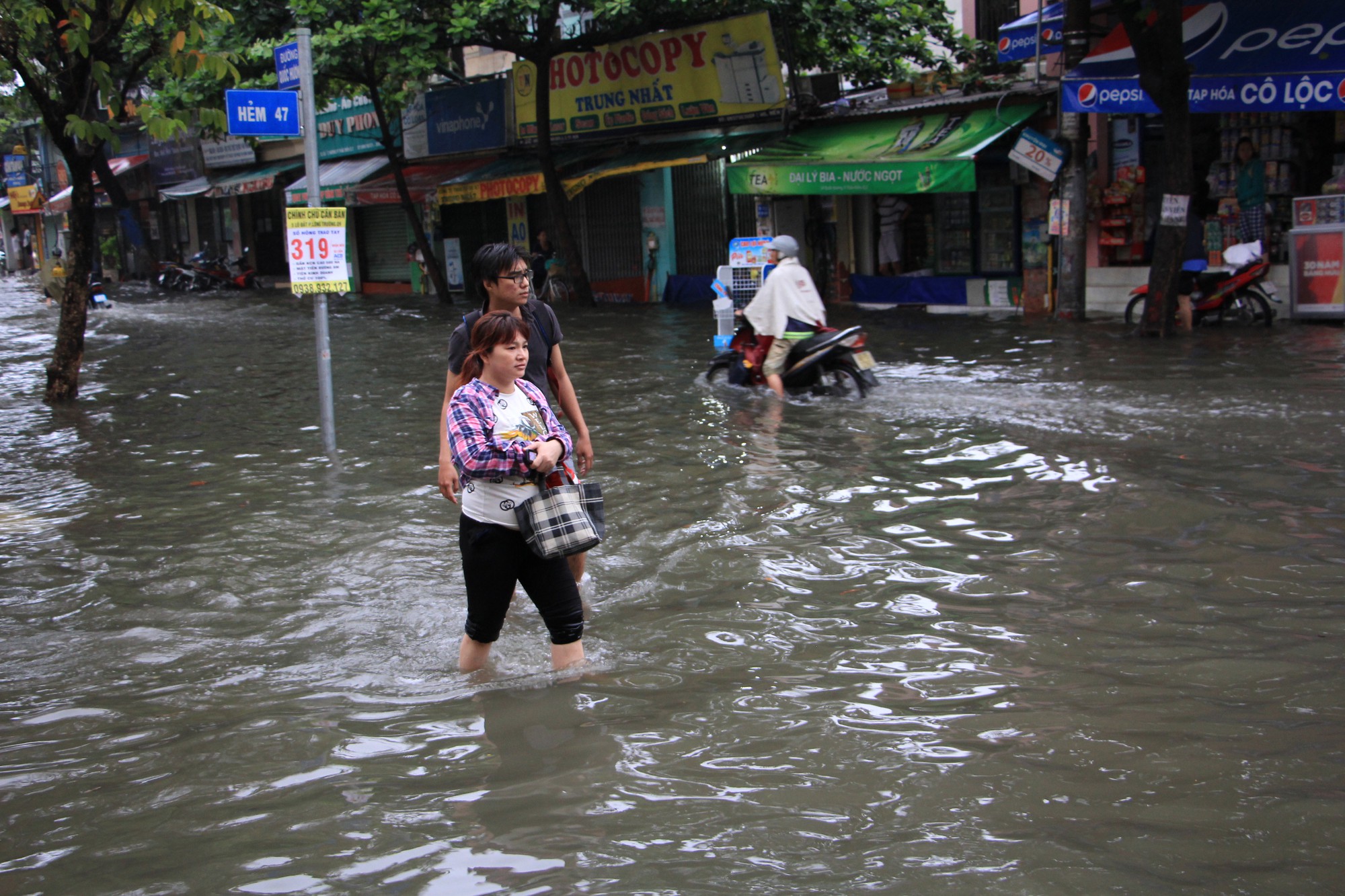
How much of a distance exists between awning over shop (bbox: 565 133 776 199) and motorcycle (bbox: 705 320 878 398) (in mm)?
Answer: 8315

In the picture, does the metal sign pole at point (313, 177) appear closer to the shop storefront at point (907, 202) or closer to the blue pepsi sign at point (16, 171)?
the shop storefront at point (907, 202)

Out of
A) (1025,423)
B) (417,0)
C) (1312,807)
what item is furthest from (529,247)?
(1312,807)

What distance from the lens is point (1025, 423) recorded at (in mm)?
8539

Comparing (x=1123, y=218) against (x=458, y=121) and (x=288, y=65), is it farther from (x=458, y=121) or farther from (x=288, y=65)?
(x=458, y=121)

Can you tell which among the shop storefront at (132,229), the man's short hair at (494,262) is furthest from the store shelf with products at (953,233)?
the shop storefront at (132,229)

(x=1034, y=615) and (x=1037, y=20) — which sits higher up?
(x=1037, y=20)

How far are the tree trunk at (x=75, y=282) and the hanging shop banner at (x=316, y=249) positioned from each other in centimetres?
417

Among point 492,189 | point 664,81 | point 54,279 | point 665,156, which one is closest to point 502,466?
point 665,156

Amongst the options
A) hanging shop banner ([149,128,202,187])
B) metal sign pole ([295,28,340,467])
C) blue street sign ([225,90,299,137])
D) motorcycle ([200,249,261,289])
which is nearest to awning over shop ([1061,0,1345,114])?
metal sign pole ([295,28,340,467])

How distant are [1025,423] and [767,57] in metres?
11.6

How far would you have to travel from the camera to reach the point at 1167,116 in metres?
11.9

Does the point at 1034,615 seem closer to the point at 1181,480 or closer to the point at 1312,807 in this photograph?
the point at 1312,807

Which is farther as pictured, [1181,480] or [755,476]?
[755,476]

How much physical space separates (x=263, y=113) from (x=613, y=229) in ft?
51.4
